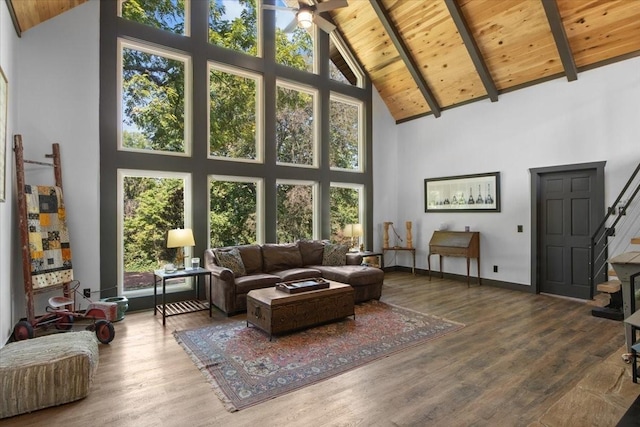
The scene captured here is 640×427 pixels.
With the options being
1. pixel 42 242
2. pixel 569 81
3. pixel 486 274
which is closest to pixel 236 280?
pixel 42 242

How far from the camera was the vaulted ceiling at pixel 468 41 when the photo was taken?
4.58 metres

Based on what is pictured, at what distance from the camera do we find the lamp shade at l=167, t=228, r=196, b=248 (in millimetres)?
4629

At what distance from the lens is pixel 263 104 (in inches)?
238

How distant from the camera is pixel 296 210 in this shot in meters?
6.55

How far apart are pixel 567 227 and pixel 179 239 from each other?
5.98 m

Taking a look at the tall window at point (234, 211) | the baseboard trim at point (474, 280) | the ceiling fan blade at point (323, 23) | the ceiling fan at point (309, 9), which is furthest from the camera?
the baseboard trim at point (474, 280)

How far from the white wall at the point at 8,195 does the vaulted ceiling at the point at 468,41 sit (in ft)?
1.15

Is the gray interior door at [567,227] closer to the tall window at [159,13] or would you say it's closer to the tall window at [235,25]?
the tall window at [235,25]

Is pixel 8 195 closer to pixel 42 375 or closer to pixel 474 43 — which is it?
pixel 42 375

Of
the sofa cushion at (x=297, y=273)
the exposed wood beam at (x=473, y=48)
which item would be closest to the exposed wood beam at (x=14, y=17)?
the sofa cushion at (x=297, y=273)

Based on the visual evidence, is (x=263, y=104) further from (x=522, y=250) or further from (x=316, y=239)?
(x=522, y=250)

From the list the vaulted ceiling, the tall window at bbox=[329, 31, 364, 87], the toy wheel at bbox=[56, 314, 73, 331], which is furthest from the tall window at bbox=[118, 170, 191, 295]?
the tall window at bbox=[329, 31, 364, 87]

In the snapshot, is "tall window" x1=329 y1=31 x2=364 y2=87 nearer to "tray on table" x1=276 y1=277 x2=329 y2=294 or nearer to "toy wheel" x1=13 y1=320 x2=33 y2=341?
"tray on table" x1=276 y1=277 x2=329 y2=294

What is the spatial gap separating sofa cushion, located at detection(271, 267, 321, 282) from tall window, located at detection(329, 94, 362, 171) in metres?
2.63
